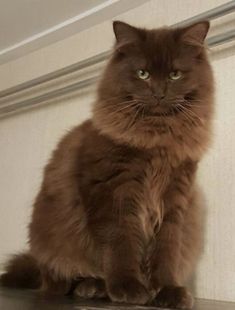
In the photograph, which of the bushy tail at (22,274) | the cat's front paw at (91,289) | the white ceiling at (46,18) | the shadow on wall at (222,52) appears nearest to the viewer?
the cat's front paw at (91,289)

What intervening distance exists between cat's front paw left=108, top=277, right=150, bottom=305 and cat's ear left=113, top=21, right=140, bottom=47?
678 mm

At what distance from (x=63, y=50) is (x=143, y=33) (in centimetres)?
109

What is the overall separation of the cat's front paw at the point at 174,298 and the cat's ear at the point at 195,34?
2.29 feet

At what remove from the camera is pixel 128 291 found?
3.54 ft

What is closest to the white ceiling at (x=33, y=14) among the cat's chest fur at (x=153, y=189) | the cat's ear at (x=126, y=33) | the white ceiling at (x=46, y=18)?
the white ceiling at (x=46, y=18)

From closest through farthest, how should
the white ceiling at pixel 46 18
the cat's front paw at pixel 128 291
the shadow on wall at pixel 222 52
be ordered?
the cat's front paw at pixel 128 291, the shadow on wall at pixel 222 52, the white ceiling at pixel 46 18

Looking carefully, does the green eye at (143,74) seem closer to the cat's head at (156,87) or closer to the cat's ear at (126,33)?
the cat's head at (156,87)

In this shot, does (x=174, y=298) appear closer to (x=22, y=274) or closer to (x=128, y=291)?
(x=128, y=291)

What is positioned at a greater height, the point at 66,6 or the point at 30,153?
the point at 66,6

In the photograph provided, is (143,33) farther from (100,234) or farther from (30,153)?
(30,153)

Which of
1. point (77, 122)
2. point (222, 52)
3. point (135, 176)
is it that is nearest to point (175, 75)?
point (135, 176)

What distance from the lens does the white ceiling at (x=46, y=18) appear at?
6.98ft

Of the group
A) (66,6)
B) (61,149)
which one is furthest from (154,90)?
(66,6)

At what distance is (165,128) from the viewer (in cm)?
132
